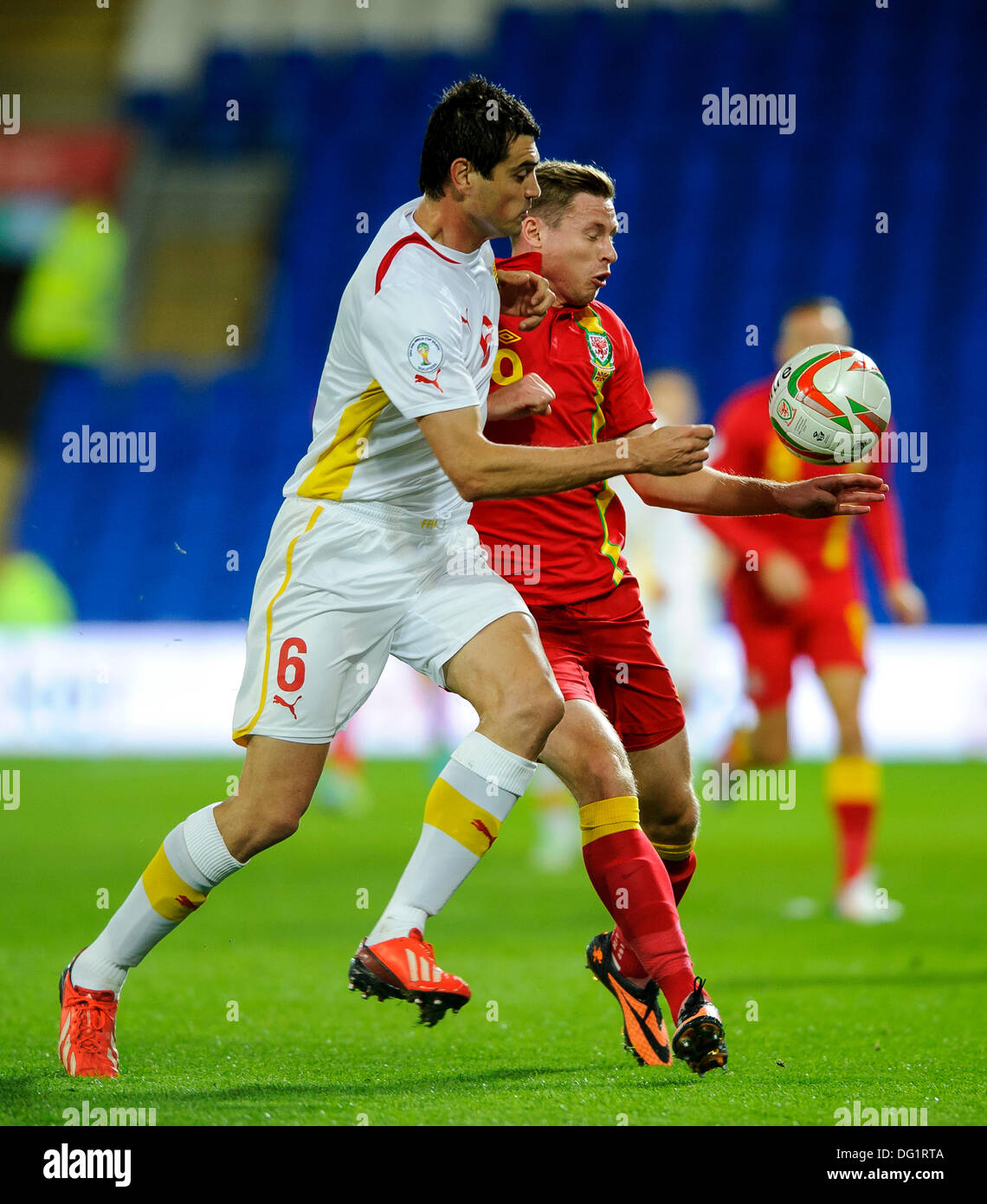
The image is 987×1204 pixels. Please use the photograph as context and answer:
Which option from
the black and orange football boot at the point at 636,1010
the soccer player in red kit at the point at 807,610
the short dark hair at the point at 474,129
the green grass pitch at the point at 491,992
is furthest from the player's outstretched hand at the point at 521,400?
the soccer player in red kit at the point at 807,610

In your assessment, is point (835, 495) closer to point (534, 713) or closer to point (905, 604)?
point (534, 713)

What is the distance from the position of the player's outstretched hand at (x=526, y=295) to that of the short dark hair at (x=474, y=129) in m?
0.40

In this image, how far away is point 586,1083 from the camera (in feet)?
11.4

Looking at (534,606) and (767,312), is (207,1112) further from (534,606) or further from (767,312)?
(767,312)

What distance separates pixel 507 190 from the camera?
3.40 meters

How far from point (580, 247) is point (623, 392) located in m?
0.38

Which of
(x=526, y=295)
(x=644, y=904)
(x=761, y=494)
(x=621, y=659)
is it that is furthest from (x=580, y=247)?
(x=644, y=904)

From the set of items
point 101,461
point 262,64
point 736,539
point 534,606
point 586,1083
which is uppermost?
point 262,64

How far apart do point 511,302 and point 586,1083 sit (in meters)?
1.77

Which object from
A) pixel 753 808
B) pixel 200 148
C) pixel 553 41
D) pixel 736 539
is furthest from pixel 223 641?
pixel 553 41

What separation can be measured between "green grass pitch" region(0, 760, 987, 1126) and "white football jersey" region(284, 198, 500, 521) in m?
1.29

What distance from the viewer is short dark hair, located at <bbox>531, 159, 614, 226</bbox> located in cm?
392

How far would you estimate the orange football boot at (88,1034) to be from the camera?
3.51m

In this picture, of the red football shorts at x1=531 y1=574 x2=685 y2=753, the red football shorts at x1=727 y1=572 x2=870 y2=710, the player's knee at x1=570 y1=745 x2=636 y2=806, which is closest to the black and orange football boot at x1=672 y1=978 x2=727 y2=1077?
the player's knee at x1=570 y1=745 x2=636 y2=806
